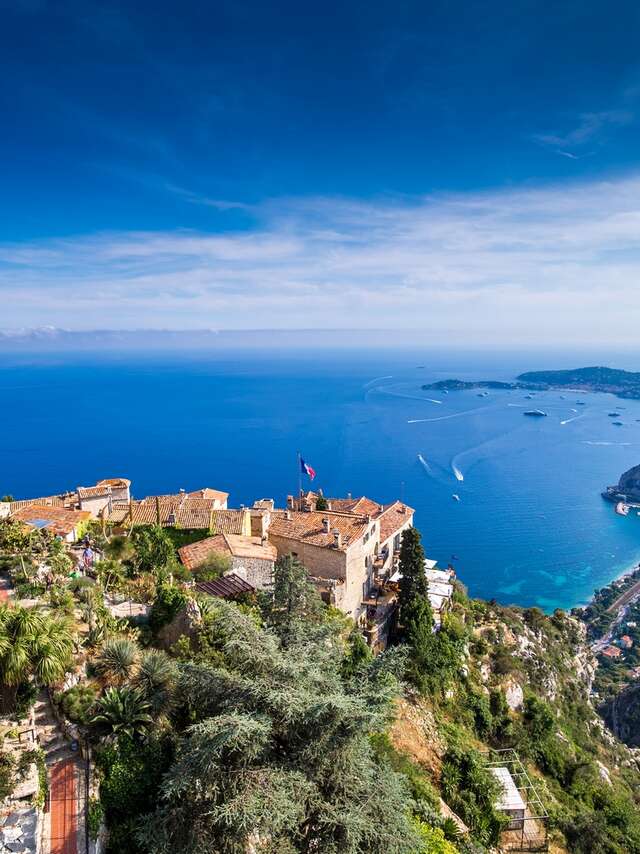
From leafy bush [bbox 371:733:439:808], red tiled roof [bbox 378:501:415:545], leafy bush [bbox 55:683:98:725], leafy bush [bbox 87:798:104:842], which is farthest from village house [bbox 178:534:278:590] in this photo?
leafy bush [bbox 87:798:104:842]

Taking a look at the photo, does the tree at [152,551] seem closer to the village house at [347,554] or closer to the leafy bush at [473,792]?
the village house at [347,554]

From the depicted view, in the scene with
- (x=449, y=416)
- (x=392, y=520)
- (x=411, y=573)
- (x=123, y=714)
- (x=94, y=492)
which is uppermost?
(x=94, y=492)

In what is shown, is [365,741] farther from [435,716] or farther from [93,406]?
[93,406]

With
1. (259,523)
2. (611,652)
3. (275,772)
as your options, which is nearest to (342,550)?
(259,523)

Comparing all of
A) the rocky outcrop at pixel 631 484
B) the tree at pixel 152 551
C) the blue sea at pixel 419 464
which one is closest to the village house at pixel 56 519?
the tree at pixel 152 551

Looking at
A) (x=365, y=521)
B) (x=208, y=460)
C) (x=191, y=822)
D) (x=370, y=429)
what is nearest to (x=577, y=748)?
(x=365, y=521)

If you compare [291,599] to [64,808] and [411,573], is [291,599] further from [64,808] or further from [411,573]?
[411,573]

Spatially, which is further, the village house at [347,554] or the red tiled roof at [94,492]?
the red tiled roof at [94,492]
